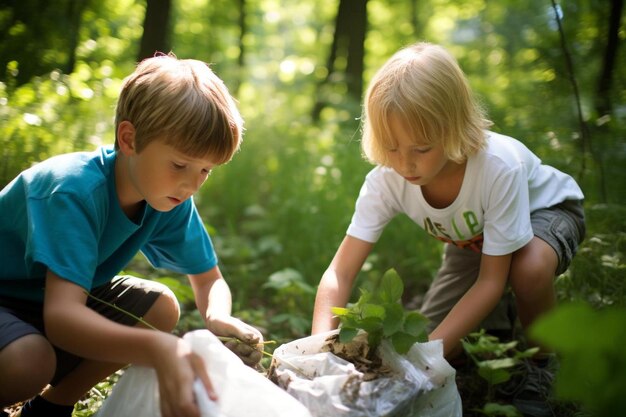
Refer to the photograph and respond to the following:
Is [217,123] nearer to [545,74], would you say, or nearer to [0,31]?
[0,31]

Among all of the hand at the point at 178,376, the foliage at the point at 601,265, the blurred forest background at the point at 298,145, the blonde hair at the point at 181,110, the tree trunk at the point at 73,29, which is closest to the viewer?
the hand at the point at 178,376

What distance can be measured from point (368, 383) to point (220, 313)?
1.91ft

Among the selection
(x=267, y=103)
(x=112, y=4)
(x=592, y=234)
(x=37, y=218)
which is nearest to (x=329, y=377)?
(x=37, y=218)

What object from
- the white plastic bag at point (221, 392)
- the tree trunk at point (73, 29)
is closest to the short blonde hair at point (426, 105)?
the white plastic bag at point (221, 392)

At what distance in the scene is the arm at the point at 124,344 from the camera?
4.24 feet

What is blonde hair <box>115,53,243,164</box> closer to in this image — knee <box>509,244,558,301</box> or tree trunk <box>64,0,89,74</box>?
knee <box>509,244,558,301</box>

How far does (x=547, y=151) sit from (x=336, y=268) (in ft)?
5.27

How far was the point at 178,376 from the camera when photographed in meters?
1.29

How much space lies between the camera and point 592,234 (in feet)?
9.05

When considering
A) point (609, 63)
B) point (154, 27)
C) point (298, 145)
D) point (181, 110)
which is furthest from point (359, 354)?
point (154, 27)

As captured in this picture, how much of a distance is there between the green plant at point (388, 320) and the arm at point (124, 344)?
449mm

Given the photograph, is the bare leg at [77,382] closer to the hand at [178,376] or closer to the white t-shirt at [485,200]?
the hand at [178,376]

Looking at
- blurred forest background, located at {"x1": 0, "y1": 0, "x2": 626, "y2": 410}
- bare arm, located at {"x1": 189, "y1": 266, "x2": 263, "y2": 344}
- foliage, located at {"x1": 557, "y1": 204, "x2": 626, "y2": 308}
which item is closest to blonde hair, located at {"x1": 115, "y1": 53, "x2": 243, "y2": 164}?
bare arm, located at {"x1": 189, "y1": 266, "x2": 263, "y2": 344}

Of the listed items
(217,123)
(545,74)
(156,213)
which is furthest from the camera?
(545,74)
